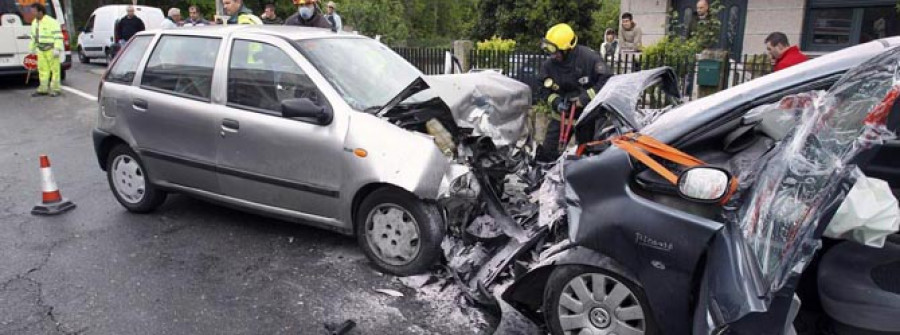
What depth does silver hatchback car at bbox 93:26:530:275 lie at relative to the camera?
4.14 m

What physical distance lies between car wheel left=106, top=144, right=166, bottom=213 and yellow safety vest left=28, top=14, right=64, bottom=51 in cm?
833

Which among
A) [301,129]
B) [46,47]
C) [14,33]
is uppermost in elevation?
[14,33]

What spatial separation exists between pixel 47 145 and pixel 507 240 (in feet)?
22.9

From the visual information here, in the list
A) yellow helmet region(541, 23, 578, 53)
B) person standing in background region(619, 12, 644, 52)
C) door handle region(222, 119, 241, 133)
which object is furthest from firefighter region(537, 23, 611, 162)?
person standing in background region(619, 12, 644, 52)

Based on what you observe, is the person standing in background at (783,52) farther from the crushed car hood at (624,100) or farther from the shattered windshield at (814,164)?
the shattered windshield at (814,164)

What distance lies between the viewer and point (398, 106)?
441 cm

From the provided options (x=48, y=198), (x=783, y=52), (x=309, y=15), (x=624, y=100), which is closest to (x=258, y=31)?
(x=48, y=198)

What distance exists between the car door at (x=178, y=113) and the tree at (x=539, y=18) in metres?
15.2

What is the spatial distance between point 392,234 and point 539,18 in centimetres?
1693

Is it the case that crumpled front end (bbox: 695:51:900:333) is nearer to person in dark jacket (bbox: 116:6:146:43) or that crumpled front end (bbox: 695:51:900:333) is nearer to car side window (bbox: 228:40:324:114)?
car side window (bbox: 228:40:324:114)

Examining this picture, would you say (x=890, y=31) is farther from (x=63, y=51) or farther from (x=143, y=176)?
(x=63, y=51)

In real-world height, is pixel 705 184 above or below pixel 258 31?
below

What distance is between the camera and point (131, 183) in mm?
5418

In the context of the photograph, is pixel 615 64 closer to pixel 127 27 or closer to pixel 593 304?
pixel 593 304
